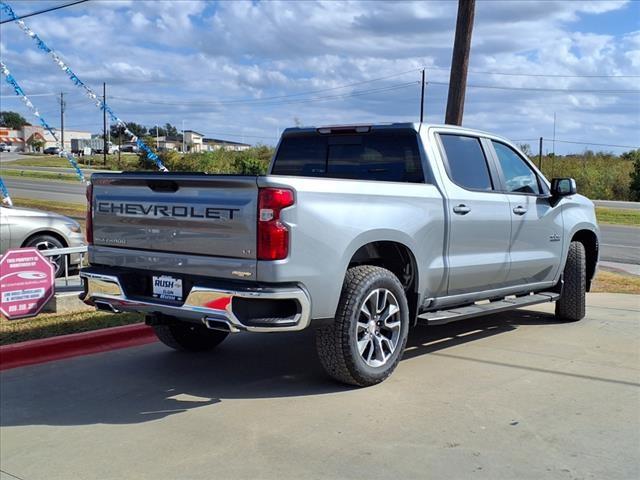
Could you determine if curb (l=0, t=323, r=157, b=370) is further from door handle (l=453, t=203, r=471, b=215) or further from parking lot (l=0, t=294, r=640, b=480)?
door handle (l=453, t=203, r=471, b=215)

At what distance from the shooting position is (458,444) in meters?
4.23

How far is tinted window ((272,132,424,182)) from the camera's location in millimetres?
6105

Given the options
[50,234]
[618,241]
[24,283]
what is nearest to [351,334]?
[24,283]

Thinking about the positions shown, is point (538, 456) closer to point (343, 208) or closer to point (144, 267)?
point (343, 208)

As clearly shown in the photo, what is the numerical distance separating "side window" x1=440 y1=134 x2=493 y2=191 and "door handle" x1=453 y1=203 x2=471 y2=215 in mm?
235

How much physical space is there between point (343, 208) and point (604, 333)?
3.93 m

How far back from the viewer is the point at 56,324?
7.01 metres

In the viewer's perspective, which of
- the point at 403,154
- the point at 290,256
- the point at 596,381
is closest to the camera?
the point at 290,256

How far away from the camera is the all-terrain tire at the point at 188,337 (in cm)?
634

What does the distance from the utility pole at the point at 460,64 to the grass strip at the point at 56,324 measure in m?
7.12

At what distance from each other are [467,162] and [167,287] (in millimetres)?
3071

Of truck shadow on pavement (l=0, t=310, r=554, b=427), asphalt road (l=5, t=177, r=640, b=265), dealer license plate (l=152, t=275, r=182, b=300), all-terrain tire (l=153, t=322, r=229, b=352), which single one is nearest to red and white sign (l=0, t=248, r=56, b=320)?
truck shadow on pavement (l=0, t=310, r=554, b=427)

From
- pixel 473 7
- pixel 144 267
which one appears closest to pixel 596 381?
pixel 144 267

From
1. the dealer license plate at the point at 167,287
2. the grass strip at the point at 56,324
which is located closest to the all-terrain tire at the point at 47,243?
the grass strip at the point at 56,324
